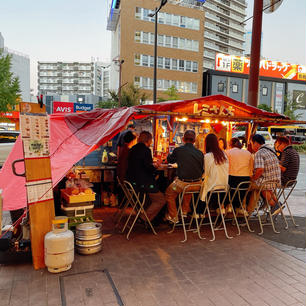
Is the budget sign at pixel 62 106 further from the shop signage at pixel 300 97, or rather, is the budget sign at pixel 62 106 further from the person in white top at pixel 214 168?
the shop signage at pixel 300 97

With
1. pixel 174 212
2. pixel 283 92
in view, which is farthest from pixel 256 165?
pixel 283 92

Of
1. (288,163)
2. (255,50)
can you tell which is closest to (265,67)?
(255,50)

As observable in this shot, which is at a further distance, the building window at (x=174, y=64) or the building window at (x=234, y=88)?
the building window at (x=234, y=88)

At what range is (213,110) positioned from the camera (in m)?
6.38

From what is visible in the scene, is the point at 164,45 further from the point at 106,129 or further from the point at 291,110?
the point at 106,129

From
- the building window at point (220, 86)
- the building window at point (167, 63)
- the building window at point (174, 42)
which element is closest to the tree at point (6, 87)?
the building window at point (167, 63)

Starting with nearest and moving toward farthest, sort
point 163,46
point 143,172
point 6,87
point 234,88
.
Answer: point 143,172
point 6,87
point 163,46
point 234,88

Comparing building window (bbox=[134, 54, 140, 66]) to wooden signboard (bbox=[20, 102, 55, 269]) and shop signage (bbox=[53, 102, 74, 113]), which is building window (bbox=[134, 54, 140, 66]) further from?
wooden signboard (bbox=[20, 102, 55, 269])

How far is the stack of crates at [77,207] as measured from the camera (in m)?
4.67

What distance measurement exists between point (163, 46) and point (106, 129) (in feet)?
118

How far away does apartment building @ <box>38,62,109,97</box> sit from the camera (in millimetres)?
107188

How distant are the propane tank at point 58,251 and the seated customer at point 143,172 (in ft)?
5.38

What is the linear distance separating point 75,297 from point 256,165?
388 centimetres

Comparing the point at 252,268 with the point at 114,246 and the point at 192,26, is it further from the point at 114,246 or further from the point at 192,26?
the point at 192,26
